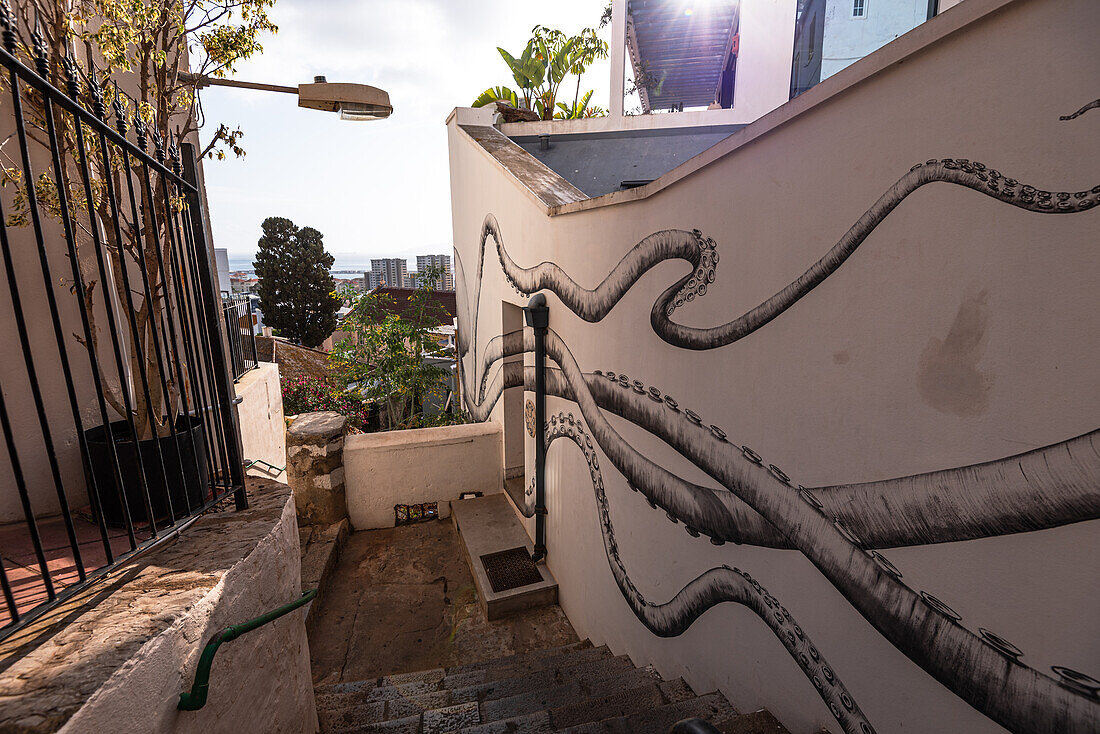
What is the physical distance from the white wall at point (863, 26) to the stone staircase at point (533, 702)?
3.86 m

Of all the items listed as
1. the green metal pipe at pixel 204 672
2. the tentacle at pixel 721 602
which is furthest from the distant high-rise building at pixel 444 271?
the green metal pipe at pixel 204 672

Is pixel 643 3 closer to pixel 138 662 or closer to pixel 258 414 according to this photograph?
pixel 258 414

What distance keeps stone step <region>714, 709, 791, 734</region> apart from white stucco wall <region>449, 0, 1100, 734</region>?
43mm

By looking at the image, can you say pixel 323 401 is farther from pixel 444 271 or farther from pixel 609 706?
pixel 609 706

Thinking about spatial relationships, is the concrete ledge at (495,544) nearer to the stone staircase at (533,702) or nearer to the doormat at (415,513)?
the doormat at (415,513)

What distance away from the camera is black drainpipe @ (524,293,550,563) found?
4242 mm

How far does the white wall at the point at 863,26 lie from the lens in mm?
3557

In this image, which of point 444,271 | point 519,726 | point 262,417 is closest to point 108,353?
point 262,417

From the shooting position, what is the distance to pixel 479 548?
5.09 meters

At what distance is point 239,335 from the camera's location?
502cm

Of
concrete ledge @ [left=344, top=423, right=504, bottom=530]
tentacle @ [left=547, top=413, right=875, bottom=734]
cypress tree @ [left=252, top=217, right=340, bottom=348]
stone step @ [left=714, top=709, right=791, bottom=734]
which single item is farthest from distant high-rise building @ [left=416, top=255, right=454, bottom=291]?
stone step @ [left=714, top=709, right=791, bottom=734]

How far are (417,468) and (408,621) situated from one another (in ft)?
5.86

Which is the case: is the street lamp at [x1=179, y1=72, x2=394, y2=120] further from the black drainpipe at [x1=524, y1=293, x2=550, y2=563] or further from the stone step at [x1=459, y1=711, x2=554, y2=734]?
the stone step at [x1=459, y1=711, x2=554, y2=734]

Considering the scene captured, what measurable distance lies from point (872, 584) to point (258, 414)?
15.3 ft
